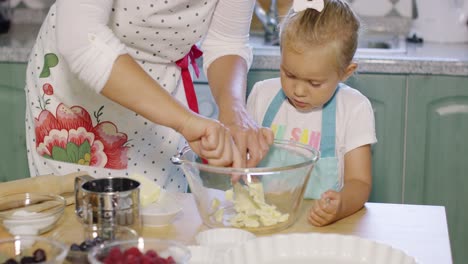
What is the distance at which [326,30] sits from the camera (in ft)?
5.97

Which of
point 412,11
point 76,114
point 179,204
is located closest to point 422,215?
point 179,204

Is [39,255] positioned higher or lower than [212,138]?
lower

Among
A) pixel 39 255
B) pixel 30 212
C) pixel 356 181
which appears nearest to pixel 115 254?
pixel 39 255

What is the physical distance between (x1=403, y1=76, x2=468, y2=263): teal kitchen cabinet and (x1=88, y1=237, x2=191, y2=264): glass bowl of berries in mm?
1664

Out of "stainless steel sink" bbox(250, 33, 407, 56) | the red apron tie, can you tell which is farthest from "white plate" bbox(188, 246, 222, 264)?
"stainless steel sink" bbox(250, 33, 407, 56)

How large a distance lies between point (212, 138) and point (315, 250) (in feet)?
0.86

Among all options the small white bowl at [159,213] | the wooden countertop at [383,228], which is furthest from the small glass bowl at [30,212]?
the small white bowl at [159,213]

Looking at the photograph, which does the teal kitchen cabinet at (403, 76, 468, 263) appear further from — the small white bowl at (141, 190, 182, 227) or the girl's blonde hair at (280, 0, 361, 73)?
the small white bowl at (141, 190, 182, 227)

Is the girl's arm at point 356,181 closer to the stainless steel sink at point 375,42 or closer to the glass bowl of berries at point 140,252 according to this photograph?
the glass bowl of berries at point 140,252

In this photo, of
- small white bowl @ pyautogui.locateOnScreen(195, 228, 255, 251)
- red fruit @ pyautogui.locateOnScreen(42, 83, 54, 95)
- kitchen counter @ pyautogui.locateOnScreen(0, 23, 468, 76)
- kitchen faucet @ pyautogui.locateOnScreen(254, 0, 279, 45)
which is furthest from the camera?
kitchen faucet @ pyautogui.locateOnScreen(254, 0, 279, 45)

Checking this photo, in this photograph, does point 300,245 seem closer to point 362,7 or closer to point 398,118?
point 398,118

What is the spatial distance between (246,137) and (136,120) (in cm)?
45

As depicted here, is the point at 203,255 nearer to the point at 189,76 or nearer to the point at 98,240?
the point at 98,240

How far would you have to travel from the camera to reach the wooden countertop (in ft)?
4.54
